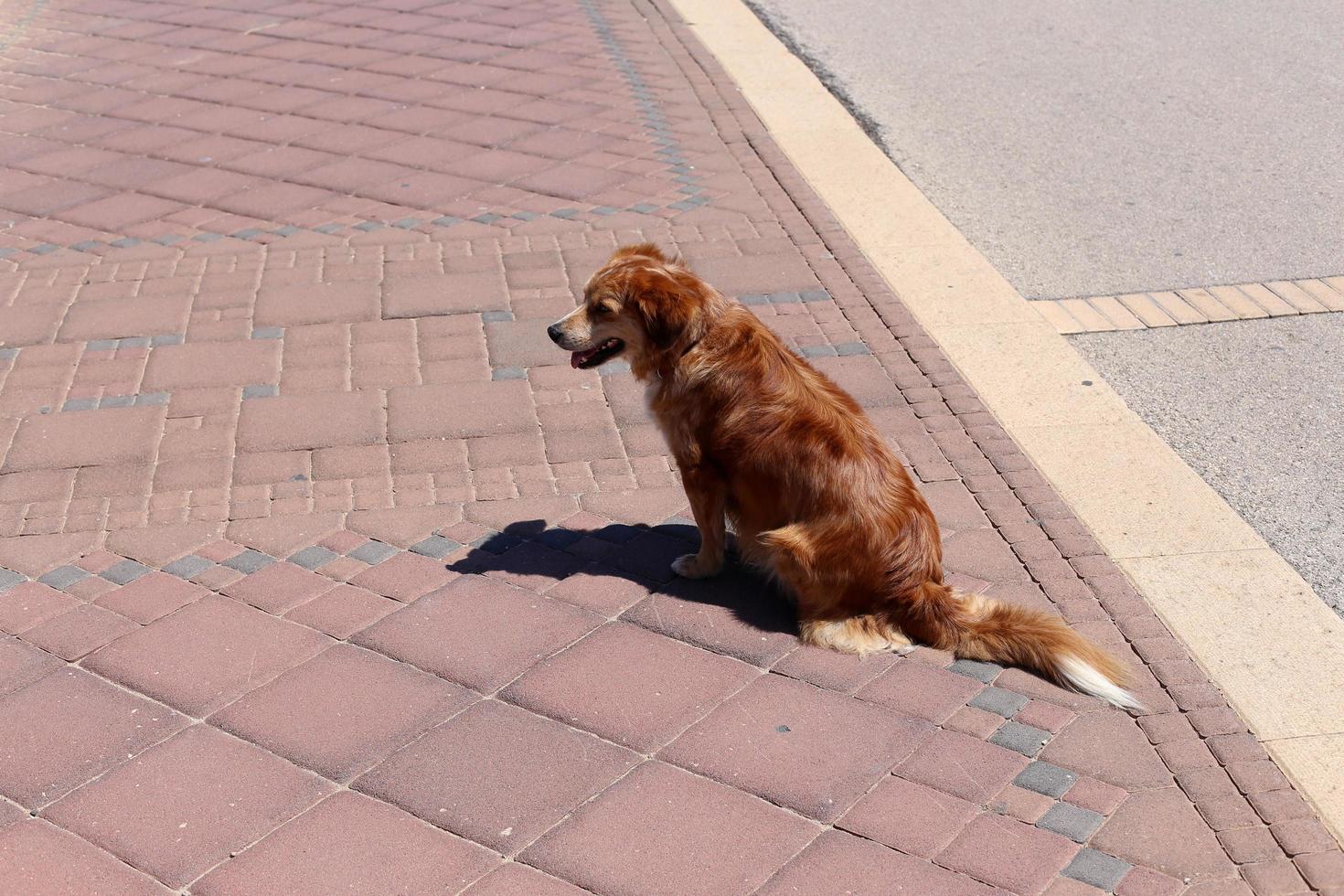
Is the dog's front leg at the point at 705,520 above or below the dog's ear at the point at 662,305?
below

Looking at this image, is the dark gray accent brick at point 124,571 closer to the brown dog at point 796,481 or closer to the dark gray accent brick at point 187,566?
the dark gray accent brick at point 187,566

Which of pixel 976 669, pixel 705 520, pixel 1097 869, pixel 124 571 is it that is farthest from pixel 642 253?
pixel 1097 869

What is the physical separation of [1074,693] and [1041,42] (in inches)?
353

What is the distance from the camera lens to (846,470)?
4.30 m

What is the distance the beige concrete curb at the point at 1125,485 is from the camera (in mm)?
4160

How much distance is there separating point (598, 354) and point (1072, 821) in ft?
6.98

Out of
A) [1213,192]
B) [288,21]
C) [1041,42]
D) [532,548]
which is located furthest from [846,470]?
[288,21]

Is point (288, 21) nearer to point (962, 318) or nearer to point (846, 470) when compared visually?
point (962, 318)

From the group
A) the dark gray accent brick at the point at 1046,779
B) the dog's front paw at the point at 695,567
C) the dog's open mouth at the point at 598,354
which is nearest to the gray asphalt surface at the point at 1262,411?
the dark gray accent brick at the point at 1046,779

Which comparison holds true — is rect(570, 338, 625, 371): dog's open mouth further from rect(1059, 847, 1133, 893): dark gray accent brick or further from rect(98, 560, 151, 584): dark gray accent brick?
rect(1059, 847, 1133, 893): dark gray accent brick

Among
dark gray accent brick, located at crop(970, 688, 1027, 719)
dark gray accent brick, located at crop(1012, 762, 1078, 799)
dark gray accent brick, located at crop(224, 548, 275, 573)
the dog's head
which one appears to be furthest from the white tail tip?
dark gray accent brick, located at crop(224, 548, 275, 573)

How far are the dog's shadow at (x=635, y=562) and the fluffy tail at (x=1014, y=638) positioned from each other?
0.46 metres

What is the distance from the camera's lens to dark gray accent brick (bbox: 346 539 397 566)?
4.89 m

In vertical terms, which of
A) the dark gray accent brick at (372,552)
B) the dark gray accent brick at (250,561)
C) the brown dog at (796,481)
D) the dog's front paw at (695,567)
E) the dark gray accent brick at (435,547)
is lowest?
the dark gray accent brick at (250,561)
